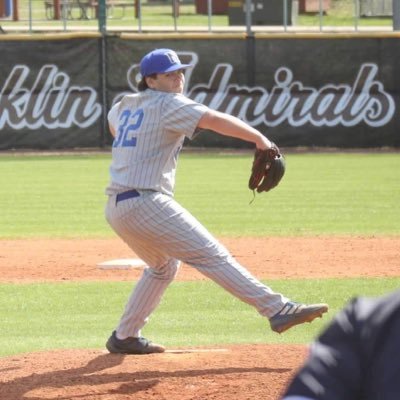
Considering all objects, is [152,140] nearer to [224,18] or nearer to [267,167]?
[267,167]

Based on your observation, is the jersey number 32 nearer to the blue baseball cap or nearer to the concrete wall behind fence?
the blue baseball cap

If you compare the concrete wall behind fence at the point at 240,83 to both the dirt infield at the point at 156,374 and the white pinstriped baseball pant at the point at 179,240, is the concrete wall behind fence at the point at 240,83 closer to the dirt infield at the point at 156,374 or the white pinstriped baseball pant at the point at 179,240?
the dirt infield at the point at 156,374

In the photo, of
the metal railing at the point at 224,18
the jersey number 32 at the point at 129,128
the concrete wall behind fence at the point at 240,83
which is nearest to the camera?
the jersey number 32 at the point at 129,128

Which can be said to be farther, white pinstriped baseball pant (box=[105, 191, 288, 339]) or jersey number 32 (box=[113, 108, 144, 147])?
jersey number 32 (box=[113, 108, 144, 147])

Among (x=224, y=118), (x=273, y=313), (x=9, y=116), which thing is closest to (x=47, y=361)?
(x=273, y=313)

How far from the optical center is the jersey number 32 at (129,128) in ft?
18.5

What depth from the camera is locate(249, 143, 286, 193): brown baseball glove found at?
5809mm

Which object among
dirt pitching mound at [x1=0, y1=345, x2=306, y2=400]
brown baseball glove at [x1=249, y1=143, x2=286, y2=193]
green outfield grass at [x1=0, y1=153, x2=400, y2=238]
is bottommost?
green outfield grass at [x1=0, y1=153, x2=400, y2=238]

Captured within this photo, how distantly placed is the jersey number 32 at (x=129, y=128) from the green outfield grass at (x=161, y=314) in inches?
67.5

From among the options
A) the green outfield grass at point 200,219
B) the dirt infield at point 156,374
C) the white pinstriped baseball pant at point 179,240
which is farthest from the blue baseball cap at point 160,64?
the green outfield grass at point 200,219

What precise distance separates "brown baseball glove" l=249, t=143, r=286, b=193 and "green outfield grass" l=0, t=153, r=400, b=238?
257 inches

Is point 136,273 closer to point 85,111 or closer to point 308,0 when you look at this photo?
point 85,111

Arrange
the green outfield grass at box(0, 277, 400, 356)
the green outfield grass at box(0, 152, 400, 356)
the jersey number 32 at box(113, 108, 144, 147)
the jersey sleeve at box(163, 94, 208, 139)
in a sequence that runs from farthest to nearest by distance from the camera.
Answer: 1. the green outfield grass at box(0, 152, 400, 356)
2. the green outfield grass at box(0, 277, 400, 356)
3. the jersey number 32 at box(113, 108, 144, 147)
4. the jersey sleeve at box(163, 94, 208, 139)

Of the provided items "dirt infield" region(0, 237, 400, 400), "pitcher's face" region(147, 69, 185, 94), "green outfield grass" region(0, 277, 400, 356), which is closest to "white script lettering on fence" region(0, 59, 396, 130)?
"green outfield grass" region(0, 277, 400, 356)
